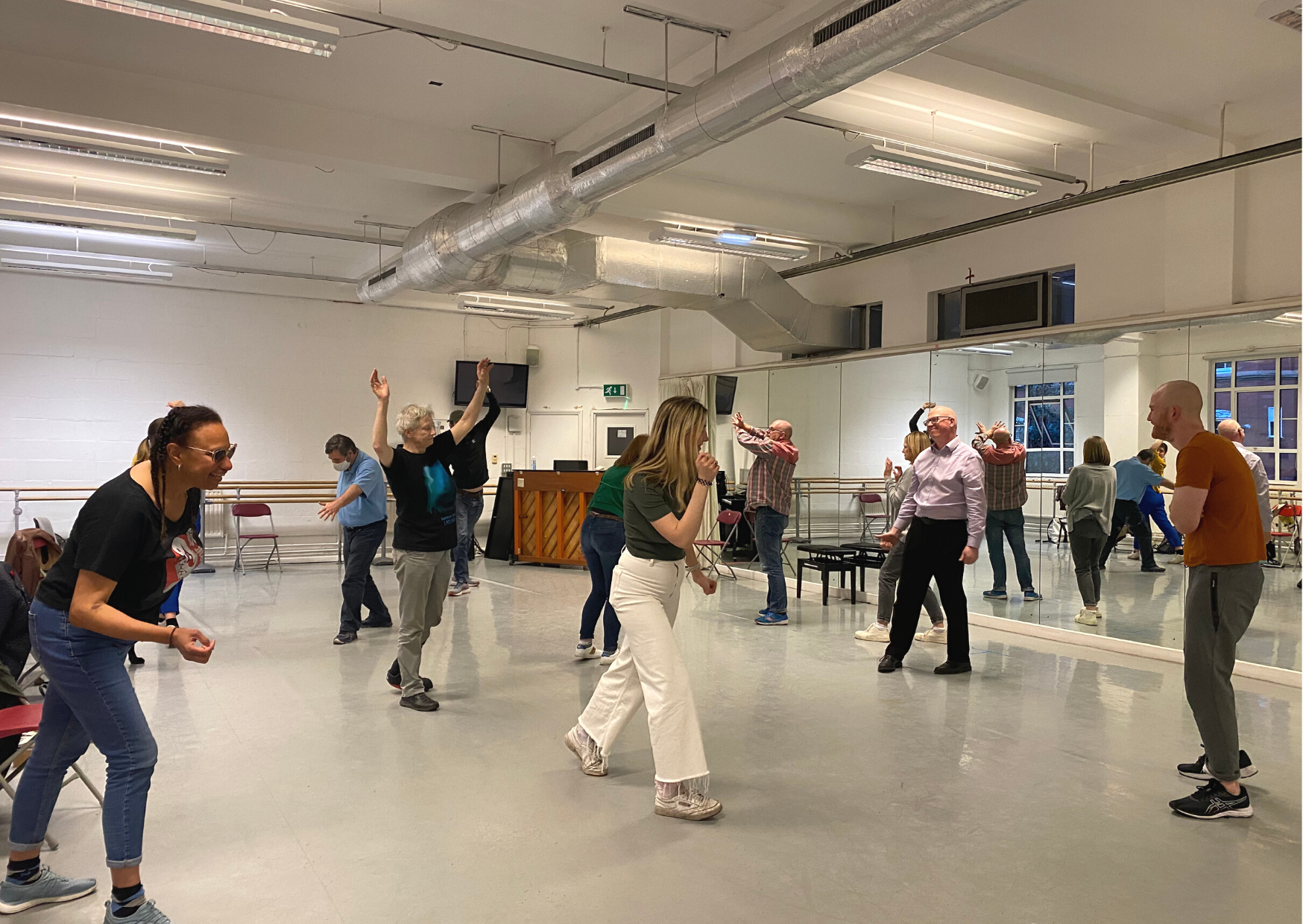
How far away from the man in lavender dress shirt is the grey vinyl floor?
203 mm

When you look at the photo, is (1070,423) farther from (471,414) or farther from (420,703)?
(420,703)

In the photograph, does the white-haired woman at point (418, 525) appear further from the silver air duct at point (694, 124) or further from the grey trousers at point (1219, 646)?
the grey trousers at point (1219, 646)

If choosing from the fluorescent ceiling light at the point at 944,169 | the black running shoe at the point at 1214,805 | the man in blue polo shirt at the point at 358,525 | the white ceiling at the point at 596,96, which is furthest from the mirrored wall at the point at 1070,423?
the man in blue polo shirt at the point at 358,525

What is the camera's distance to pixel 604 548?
17.2 ft

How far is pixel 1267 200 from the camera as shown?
5969 millimetres

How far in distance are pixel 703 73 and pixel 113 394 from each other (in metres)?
9.31

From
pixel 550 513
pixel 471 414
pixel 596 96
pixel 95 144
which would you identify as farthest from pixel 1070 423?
pixel 95 144

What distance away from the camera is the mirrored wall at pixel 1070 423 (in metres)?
5.71

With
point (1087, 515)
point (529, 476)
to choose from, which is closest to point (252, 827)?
point (1087, 515)

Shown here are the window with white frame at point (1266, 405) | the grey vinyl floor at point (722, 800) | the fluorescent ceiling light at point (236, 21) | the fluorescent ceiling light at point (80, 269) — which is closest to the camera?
the grey vinyl floor at point (722, 800)

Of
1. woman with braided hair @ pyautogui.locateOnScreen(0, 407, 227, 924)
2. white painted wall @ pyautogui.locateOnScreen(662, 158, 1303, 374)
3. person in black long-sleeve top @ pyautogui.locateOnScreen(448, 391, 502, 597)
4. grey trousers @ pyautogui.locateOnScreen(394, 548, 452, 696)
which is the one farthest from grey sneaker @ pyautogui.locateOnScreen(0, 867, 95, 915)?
white painted wall @ pyautogui.locateOnScreen(662, 158, 1303, 374)

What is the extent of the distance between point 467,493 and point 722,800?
5.70 m

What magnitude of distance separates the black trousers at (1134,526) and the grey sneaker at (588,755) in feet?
15.4

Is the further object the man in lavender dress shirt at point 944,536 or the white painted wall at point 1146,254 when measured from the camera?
the white painted wall at point 1146,254
